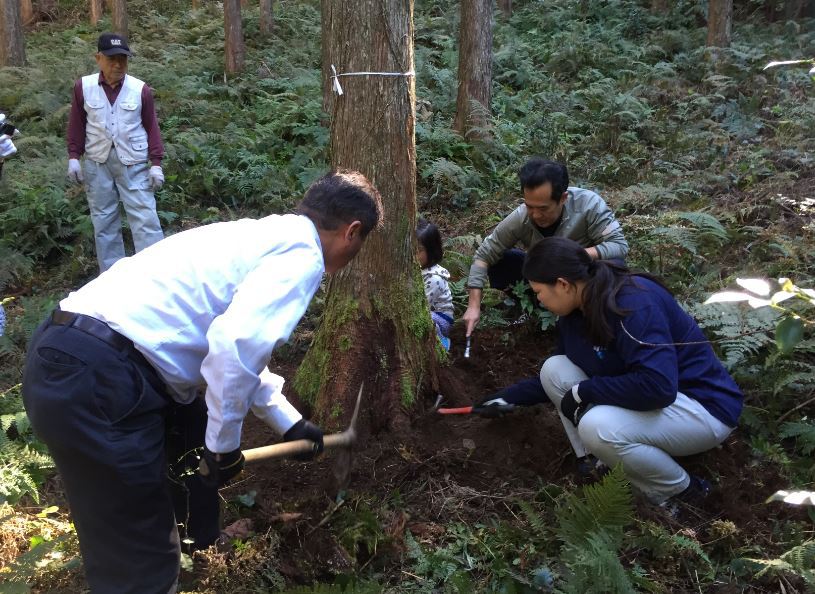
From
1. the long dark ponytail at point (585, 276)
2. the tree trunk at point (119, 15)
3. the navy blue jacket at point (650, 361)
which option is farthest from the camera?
the tree trunk at point (119, 15)

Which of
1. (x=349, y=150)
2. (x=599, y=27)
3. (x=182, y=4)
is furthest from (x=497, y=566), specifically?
(x=182, y=4)

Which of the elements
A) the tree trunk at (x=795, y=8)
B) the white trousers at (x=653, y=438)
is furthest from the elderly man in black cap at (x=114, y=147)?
the tree trunk at (x=795, y=8)

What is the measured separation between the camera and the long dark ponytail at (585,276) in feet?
10.8

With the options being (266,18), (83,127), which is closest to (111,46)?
(83,127)

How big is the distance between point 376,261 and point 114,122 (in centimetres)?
394

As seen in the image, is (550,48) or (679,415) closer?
(679,415)

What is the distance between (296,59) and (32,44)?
9252mm

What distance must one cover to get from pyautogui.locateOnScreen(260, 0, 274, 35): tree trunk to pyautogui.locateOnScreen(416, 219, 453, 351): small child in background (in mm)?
13197

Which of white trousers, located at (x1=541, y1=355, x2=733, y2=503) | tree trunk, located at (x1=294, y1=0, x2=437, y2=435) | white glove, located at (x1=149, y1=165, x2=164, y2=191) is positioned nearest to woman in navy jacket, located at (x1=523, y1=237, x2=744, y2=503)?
white trousers, located at (x1=541, y1=355, x2=733, y2=503)

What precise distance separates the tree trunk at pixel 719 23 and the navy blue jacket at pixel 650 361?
10.5 meters

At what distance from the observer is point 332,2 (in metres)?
3.87

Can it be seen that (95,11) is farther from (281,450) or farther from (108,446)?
(108,446)

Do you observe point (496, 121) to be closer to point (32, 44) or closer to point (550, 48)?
point (550, 48)

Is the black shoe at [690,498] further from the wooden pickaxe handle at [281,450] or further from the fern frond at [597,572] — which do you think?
the wooden pickaxe handle at [281,450]
